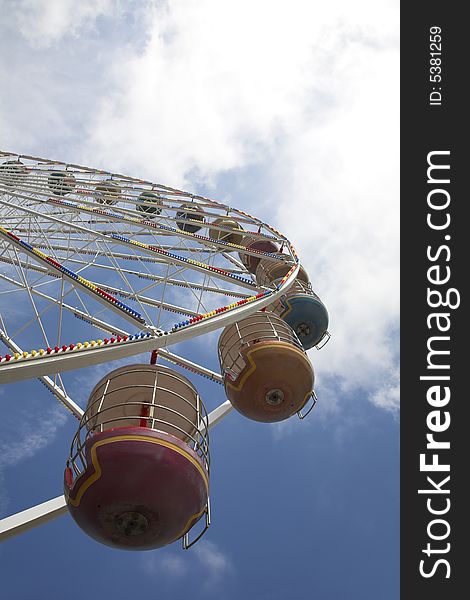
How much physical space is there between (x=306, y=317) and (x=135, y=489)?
14.0 metres

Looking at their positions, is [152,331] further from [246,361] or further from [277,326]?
[277,326]

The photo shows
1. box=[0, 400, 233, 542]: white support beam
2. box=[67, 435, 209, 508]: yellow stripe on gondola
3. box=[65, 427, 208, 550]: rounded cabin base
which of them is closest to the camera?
box=[65, 427, 208, 550]: rounded cabin base

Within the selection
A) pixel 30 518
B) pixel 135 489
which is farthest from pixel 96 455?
pixel 30 518

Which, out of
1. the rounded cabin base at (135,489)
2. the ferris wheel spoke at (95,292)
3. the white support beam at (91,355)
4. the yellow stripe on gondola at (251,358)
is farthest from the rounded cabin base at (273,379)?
the rounded cabin base at (135,489)

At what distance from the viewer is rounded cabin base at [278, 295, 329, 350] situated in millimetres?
21344

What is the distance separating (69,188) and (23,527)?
15.4 metres

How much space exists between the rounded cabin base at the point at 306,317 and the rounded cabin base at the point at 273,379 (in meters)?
6.03

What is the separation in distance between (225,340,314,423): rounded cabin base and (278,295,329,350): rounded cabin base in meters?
6.03

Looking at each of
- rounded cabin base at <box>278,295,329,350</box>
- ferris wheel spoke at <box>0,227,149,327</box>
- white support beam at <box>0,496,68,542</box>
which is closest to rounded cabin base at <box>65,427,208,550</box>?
ferris wheel spoke at <box>0,227,149,327</box>

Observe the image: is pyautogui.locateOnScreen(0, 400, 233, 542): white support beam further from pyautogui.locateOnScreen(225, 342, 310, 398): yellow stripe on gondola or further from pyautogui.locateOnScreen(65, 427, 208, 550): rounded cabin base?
pyautogui.locateOnScreen(225, 342, 310, 398): yellow stripe on gondola

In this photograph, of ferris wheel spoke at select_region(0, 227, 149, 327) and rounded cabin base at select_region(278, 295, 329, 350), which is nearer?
ferris wheel spoke at select_region(0, 227, 149, 327)

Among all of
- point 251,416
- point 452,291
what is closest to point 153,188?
point 251,416

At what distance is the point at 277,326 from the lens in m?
17.0

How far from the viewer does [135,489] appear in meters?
8.95
